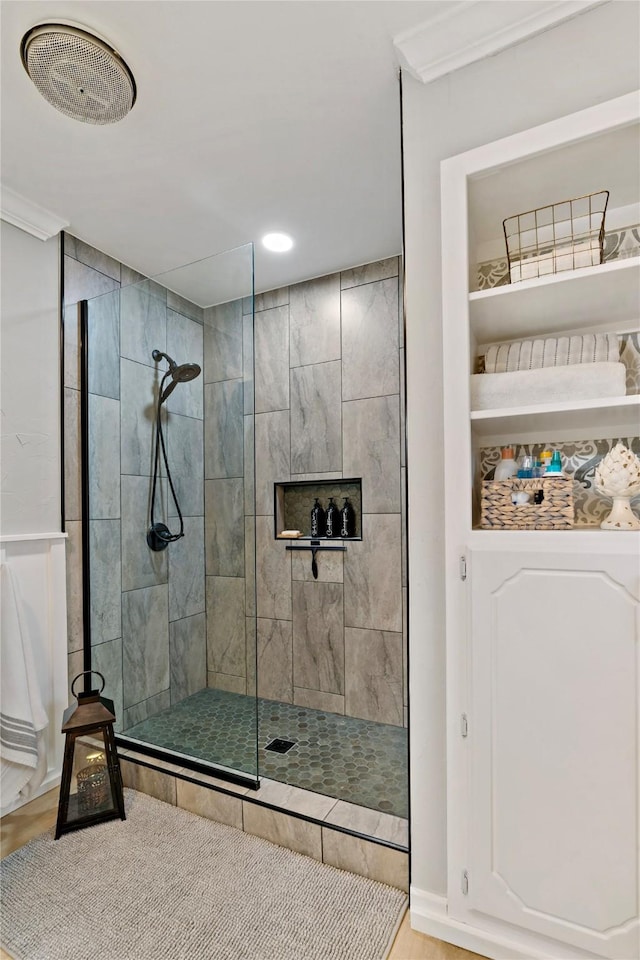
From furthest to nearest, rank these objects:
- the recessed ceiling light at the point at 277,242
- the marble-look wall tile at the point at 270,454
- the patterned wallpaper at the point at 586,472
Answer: the marble-look wall tile at the point at 270,454 → the recessed ceiling light at the point at 277,242 → the patterned wallpaper at the point at 586,472

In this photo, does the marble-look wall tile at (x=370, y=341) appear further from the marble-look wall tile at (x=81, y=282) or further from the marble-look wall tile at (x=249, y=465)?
the marble-look wall tile at (x=81, y=282)

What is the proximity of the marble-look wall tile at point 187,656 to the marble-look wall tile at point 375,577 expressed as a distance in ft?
2.98

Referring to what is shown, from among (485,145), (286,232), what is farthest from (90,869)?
(286,232)

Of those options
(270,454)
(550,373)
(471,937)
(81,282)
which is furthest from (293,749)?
(81,282)

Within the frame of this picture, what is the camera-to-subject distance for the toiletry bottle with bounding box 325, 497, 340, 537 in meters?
2.80

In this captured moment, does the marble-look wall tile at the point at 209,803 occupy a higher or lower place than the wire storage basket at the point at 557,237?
lower

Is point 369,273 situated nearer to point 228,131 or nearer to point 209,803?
point 228,131

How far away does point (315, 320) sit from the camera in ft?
9.47

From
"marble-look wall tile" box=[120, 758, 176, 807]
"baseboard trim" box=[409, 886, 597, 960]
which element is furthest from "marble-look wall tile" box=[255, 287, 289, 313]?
"baseboard trim" box=[409, 886, 597, 960]

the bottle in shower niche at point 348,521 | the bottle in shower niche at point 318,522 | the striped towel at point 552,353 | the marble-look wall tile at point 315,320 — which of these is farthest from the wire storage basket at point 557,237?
A: the bottle in shower niche at point 318,522

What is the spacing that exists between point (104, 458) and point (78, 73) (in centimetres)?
142

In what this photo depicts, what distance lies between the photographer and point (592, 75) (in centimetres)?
123

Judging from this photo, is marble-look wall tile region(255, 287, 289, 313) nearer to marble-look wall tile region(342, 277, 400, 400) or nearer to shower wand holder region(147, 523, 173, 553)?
marble-look wall tile region(342, 277, 400, 400)

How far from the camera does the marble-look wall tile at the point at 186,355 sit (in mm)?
2037
